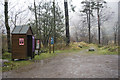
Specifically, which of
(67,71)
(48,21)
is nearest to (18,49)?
(67,71)

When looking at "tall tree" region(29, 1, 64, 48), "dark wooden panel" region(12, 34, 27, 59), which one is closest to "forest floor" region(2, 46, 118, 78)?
"dark wooden panel" region(12, 34, 27, 59)

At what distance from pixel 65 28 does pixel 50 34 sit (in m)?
2.85

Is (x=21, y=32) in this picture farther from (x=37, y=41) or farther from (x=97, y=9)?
(x=97, y=9)

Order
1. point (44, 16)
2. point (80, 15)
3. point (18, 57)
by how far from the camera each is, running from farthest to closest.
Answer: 1. point (80, 15)
2. point (44, 16)
3. point (18, 57)

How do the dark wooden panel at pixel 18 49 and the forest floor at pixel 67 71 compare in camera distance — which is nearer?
the forest floor at pixel 67 71

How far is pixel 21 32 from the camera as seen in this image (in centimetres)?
834

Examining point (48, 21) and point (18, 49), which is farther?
point (48, 21)

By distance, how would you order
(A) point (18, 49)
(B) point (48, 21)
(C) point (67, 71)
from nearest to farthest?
(C) point (67, 71) < (A) point (18, 49) < (B) point (48, 21)

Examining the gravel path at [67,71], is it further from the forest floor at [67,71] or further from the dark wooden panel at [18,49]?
the dark wooden panel at [18,49]

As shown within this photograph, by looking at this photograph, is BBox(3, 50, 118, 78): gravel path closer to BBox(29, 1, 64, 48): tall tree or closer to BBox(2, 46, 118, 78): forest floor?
BBox(2, 46, 118, 78): forest floor

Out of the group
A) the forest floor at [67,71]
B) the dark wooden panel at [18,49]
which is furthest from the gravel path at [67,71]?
the dark wooden panel at [18,49]

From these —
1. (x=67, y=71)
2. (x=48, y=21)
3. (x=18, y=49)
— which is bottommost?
(x=67, y=71)

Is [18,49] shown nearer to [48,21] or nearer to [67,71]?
[67,71]

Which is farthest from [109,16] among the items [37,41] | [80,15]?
[37,41]
